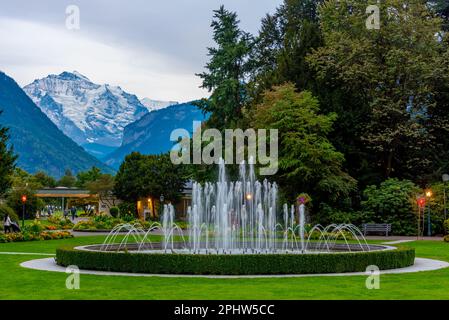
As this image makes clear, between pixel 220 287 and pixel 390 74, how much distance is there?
3179 centimetres

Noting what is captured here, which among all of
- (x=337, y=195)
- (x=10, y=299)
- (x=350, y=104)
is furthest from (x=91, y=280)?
(x=350, y=104)

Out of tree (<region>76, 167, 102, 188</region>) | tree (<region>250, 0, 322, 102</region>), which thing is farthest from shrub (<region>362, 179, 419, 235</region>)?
tree (<region>76, 167, 102, 188</region>)

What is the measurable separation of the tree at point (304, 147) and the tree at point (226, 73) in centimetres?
987

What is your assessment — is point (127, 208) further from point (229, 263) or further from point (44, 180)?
point (229, 263)

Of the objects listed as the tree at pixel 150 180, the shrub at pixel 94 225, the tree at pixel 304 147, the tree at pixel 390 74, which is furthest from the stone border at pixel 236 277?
the tree at pixel 150 180

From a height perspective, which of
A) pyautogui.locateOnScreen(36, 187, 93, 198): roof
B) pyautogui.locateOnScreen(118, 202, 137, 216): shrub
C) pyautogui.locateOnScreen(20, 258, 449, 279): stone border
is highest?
pyautogui.locateOnScreen(36, 187, 93, 198): roof

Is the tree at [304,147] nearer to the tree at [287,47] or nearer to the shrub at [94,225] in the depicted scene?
the tree at [287,47]

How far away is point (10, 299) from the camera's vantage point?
12.8m

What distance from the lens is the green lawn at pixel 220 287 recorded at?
13258 millimetres

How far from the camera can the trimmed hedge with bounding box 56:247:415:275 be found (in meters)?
17.4

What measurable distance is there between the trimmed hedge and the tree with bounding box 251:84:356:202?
21.8m

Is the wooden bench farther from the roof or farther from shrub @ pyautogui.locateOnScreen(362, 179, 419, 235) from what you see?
the roof

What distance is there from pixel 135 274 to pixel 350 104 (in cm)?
3145
